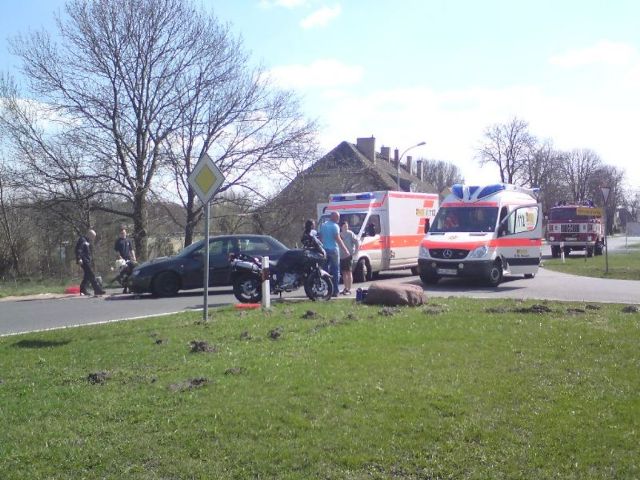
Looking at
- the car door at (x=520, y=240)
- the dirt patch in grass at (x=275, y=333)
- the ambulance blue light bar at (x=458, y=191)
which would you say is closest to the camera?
the dirt patch in grass at (x=275, y=333)

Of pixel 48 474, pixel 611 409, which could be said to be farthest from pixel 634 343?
pixel 48 474

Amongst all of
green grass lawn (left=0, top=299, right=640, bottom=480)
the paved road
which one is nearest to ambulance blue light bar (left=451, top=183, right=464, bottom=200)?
the paved road

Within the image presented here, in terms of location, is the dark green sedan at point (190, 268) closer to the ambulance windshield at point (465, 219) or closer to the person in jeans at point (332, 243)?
the person in jeans at point (332, 243)

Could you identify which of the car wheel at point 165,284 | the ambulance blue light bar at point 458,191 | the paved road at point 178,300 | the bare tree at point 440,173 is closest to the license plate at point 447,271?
the paved road at point 178,300

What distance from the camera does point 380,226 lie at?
21359 millimetres

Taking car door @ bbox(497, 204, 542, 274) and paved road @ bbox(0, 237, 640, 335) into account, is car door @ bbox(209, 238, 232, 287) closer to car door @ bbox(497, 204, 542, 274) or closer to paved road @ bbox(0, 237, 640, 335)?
paved road @ bbox(0, 237, 640, 335)

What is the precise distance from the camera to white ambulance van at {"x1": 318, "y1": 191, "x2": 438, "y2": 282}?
20781 mm

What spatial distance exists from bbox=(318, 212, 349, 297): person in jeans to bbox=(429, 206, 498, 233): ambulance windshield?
16.6ft

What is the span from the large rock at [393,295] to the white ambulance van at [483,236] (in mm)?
5344

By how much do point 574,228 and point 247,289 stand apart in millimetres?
29881

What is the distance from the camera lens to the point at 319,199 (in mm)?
37625

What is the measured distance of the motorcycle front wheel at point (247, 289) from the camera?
48.9 feet

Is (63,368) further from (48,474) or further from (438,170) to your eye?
(438,170)

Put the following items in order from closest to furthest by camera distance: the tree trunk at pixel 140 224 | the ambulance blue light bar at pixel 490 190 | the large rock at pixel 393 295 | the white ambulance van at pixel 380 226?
the large rock at pixel 393 295 < the ambulance blue light bar at pixel 490 190 < the white ambulance van at pixel 380 226 < the tree trunk at pixel 140 224
